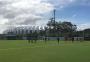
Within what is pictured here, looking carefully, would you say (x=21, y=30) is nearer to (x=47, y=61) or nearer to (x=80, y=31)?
(x=80, y=31)

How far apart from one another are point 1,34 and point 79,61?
119159 millimetres

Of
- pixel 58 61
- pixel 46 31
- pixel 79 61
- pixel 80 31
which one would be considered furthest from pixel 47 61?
pixel 46 31

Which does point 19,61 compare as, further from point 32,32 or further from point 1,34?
point 1,34

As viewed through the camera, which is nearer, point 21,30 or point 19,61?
point 19,61

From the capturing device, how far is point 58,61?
56.0ft

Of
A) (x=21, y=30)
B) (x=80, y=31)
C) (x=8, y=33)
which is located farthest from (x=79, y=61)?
(x=8, y=33)

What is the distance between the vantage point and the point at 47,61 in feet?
56.4

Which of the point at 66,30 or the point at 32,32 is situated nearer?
the point at 32,32

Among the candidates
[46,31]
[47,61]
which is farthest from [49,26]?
[47,61]

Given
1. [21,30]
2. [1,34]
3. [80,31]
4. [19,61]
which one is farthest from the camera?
[1,34]

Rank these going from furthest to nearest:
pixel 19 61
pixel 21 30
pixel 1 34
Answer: pixel 1 34 → pixel 21 30 → pixel 19 61

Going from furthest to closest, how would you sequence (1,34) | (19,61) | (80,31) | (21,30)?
(1,34) → (21,30) → (80,31) → (19,61)

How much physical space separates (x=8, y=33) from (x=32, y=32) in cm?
1526

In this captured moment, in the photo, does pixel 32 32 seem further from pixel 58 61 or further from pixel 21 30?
pixel 58 61
